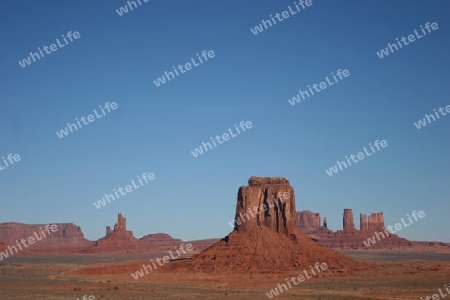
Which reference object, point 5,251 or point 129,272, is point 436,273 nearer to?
point 129,272

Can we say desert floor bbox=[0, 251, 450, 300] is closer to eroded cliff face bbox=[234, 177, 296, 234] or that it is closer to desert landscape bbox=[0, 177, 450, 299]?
desert landscape bbox=[0, 177, 450, 299]

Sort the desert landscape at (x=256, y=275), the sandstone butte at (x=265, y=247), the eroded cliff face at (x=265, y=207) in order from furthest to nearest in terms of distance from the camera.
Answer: the eroded cliff face at (x=265, y=207) → the sandstone butte at (x=265, y=247) → the desert landscape at (x=256, y=275)

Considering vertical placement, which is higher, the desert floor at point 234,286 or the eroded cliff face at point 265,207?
the eroded cliff face at point 265,207

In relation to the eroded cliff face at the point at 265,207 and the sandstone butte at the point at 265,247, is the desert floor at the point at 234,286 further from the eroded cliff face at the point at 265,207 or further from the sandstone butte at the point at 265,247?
the eroded cliff face at the point at 265,207

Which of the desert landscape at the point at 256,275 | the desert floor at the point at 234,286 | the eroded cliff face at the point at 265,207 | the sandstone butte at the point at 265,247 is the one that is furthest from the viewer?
the eroded cliff face at the point at 265,207

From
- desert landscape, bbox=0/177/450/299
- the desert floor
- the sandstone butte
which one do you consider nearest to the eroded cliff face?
the sandstone butte

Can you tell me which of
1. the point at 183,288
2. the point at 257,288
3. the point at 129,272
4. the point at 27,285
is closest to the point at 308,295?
the point at 257,288

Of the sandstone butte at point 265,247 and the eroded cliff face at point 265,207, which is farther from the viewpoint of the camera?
the eroded cliff face at point 265,207

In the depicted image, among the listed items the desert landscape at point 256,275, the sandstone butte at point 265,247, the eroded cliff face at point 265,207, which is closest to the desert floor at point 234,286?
the desert landscape at point 256,275
